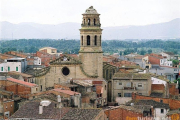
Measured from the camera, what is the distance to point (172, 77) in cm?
8900

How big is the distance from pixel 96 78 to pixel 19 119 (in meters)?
21.2

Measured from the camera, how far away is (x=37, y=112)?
134 feet

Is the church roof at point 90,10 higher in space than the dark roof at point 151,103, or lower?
higher

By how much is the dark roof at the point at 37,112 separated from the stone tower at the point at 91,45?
20.2 m

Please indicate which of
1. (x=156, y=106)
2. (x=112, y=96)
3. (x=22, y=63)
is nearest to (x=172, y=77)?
(x=22, y=63)

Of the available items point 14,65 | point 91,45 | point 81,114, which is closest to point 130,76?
point 91,45

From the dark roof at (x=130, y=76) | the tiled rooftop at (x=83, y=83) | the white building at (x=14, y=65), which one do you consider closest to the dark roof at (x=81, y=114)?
the tiled rooftop at (x=83, y=83)

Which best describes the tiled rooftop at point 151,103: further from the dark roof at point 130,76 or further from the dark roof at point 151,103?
the dark roof at point 130,76

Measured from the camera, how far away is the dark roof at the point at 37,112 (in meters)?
40.1

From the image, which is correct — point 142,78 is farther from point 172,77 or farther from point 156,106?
point 172,77

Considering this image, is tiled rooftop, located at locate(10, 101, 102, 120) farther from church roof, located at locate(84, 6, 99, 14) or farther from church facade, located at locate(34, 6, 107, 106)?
church roof, located at locate(84, 6, 99, 14)

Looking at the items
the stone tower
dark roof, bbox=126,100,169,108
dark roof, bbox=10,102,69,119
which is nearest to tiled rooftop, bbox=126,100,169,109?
dark roof, bbox=126,100,169,108

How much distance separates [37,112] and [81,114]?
3132mm

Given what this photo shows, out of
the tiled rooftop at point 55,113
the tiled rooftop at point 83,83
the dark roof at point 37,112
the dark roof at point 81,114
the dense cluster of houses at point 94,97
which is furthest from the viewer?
the tiled rooftop at point 83,83
